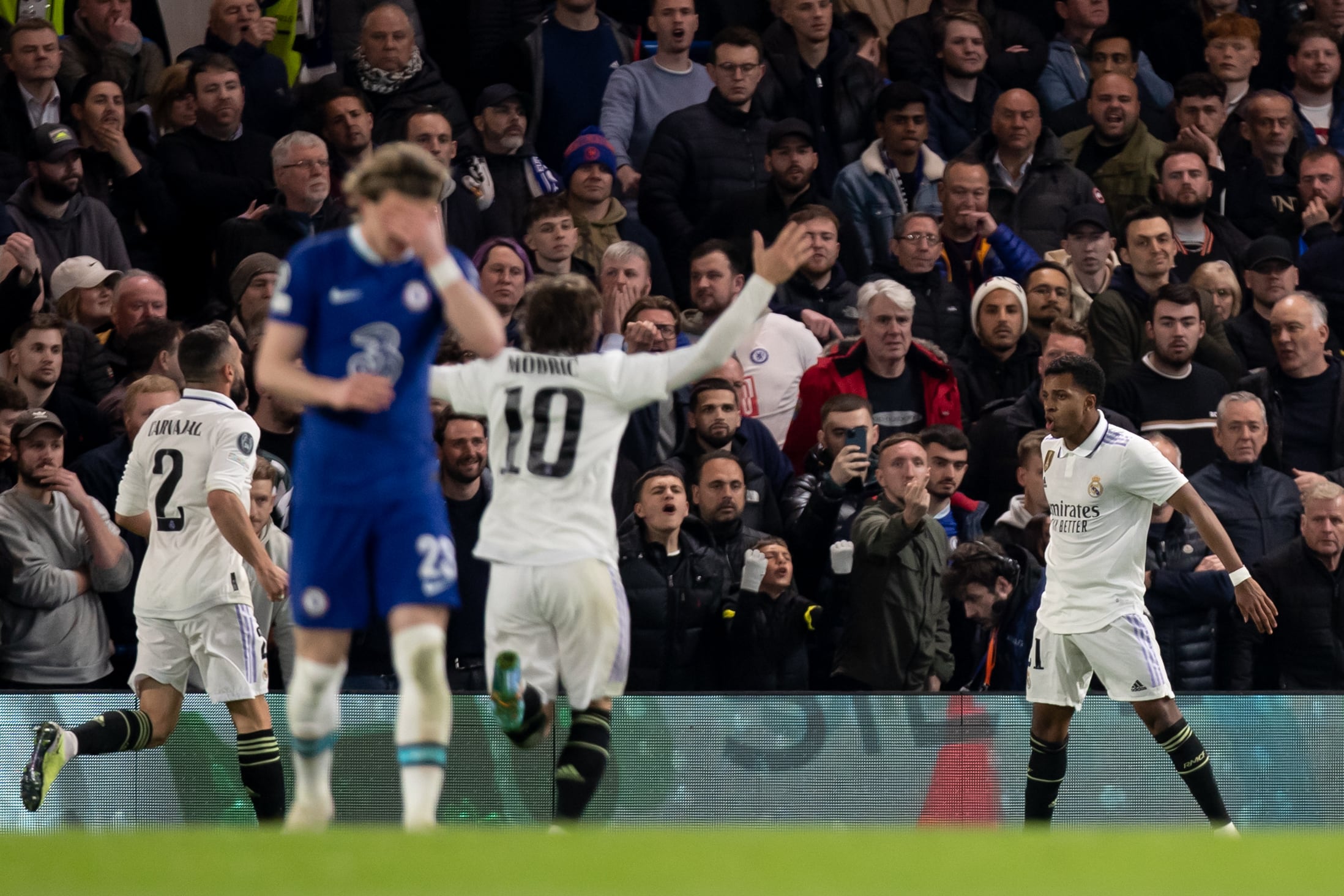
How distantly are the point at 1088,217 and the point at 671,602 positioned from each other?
416 cm

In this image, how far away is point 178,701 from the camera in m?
8.72

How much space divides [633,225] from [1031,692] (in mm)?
4349

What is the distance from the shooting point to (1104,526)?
888cm

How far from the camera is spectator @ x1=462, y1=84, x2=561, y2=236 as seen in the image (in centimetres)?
1193

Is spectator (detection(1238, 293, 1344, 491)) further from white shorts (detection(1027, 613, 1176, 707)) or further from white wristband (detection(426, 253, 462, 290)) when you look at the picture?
white wristband (detection(426, 253, 462, 290))

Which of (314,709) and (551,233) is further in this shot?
(551,233)

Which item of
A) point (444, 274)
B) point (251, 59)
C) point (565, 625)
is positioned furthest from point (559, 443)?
point (251, 59)

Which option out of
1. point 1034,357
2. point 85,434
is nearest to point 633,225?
point 1034,357

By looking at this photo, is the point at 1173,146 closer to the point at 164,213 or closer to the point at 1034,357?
the point at 1034,357

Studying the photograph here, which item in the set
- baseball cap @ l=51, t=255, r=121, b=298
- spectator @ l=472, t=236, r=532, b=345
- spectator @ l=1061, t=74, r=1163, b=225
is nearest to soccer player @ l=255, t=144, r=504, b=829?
spectator @ l=472, t=236, r=532, b=345

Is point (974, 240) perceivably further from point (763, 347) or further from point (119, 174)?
point (119, 174)

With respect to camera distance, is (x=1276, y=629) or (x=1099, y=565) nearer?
(x=1099, y=565)

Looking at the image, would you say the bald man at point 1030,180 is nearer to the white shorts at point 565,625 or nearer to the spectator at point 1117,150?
the spectator at point 1117,150

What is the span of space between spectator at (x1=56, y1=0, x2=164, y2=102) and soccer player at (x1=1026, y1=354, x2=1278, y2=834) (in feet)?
20.8
